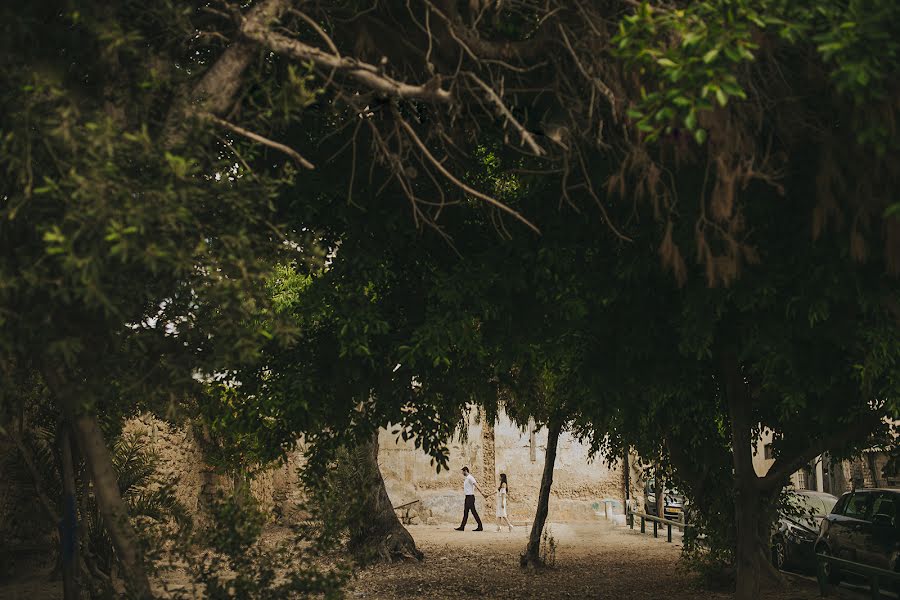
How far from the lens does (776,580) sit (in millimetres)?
15680

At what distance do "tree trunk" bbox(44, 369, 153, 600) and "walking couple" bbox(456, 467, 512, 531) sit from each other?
785 inches

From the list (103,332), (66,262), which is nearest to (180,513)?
(103,332)

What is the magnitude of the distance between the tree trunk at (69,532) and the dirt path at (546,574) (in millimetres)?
5276

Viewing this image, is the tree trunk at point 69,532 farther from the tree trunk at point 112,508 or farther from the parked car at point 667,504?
the parked car at point 667,504

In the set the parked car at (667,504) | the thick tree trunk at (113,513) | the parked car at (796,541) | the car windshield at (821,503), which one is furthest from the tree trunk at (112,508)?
the parked car at (667,504)

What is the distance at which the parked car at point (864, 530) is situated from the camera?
14.0 m

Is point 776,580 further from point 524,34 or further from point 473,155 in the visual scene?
point 524,34

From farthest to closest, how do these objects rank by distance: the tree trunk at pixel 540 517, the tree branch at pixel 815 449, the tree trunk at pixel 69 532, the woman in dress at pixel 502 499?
the woman in dress at pixel 502 499 < the tree trunk at pixel 540 517 < the tree branch at pixel 815 449 < the tree trunk at pixel 69 532

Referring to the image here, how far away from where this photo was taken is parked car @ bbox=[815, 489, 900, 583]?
14008 millimetres

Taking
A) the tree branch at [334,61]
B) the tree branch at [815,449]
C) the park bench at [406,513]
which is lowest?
the park bench at [406,513]

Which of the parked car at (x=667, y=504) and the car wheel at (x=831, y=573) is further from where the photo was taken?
the parked car at (x=667, y=504)

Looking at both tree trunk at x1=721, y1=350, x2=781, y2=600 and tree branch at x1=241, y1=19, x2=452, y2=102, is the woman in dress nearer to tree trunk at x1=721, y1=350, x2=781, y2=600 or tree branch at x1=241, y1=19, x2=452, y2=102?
tree trunk at x1=721, y1=350, x2=781, y2=600

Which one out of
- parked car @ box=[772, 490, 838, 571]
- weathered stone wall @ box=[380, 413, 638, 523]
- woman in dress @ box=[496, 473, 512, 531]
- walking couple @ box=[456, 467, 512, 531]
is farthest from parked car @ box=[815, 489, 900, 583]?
weathered stone wall @ box=[380, 413, 638, 523]

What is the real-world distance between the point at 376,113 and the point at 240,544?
3.57 m
